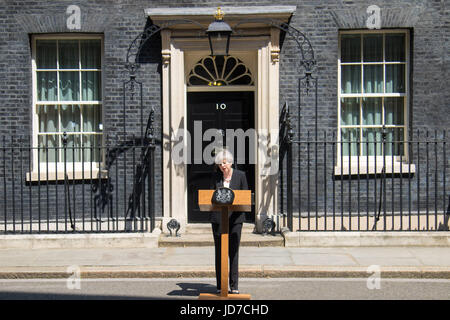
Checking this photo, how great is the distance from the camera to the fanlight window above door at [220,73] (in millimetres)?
11555

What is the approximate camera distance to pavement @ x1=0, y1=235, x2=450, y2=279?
8.69 m

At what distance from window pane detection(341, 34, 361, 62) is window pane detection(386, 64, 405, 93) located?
584 millimetres

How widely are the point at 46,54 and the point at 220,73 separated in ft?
10.1

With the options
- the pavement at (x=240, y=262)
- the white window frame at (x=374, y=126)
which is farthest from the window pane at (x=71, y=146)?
the white window frame at (x=374, y=126)

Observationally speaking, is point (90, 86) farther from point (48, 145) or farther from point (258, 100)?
point (258, 100)

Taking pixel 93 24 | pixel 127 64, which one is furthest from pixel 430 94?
pixel 93 24

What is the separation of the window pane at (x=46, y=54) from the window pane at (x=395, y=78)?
5875 mm

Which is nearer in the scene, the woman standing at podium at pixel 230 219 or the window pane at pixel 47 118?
the woman standing at podium at pixel 230 219

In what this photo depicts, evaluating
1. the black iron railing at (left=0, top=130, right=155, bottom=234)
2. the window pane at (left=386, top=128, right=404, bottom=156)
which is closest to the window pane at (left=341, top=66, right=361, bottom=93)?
the window pane at (left=386, top=128, right=404, bottom=156)

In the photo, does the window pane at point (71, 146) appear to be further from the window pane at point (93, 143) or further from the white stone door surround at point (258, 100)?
the white stone door surround at point (258, 100)

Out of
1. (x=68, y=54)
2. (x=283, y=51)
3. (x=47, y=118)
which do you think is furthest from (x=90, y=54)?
(x=283, y=51)

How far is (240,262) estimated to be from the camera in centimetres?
918

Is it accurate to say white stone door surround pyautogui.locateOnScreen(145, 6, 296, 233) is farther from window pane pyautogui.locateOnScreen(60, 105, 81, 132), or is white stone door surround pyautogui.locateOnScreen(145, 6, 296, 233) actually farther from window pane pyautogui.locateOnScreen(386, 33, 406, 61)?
window pane pyautogui.locateOnScreen(386, 33, 406, 61)

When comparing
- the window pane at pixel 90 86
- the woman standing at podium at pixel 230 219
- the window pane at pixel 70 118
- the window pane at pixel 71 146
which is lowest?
the woman standing at podium at pixel 230 219
